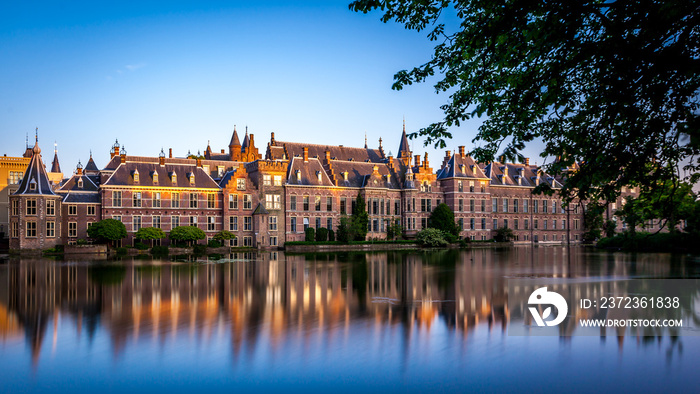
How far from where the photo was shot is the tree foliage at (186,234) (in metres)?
51.1

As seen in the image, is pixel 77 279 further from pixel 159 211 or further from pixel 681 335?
pixel 159 211

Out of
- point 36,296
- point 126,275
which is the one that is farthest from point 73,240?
point 36,296

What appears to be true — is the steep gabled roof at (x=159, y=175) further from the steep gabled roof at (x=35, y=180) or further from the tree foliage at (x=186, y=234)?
the tree foliage at (x=186, y=234)

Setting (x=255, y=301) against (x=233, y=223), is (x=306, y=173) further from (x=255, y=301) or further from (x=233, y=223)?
(x=255, y=301)

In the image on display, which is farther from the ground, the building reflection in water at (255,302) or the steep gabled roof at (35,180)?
the steep gabled roof at (35,180)

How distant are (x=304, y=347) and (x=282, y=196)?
48318 mm

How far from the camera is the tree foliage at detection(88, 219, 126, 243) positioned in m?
48.2

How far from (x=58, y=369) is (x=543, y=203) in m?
72.9

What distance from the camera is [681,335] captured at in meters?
12.4

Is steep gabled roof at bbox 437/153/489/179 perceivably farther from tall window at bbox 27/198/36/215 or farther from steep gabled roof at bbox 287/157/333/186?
tall window at bbox 27/198/36/215

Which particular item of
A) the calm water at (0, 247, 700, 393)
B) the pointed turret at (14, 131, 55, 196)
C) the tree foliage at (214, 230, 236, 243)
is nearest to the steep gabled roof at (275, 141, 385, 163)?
the tree foliage at (214, 230, 236, 243)

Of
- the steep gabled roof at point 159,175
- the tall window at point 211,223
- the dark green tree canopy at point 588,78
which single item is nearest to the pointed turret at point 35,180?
the steep gabled roof at point 159,175

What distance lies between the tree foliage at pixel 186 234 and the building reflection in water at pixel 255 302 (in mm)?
21763

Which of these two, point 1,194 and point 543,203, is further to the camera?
point 543,203
